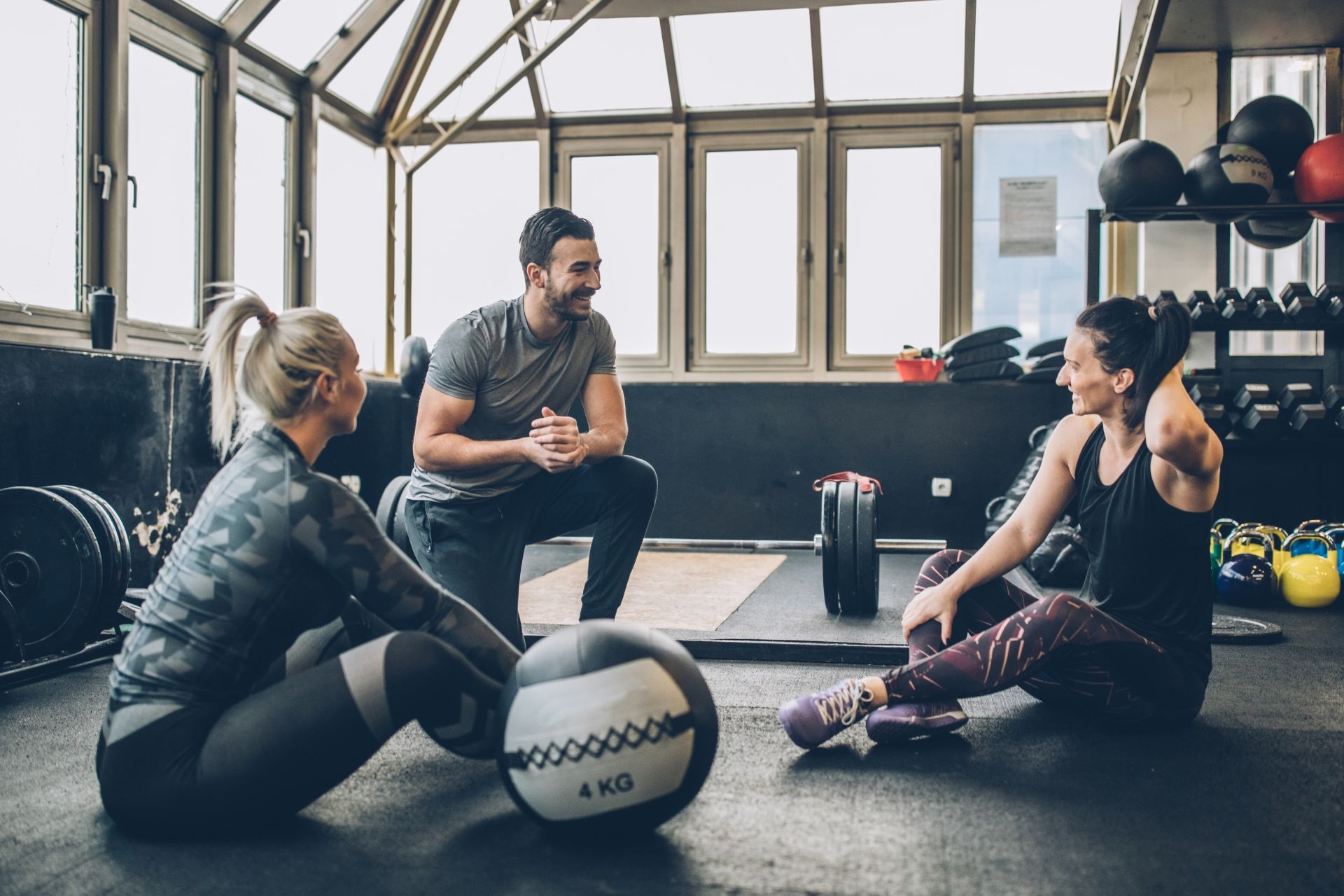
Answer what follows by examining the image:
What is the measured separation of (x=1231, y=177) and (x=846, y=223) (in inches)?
86.5

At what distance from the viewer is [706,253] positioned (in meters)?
6.42

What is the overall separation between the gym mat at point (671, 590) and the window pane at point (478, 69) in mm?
2906

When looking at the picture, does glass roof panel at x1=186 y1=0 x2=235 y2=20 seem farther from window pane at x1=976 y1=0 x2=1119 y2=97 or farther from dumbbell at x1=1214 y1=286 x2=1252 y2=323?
dumbbell at x1=1214 y1=286 x2=1252 y2=323

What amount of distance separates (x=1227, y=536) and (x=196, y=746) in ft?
13.3

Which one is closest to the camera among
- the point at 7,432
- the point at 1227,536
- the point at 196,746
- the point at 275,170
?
the point at 196,746

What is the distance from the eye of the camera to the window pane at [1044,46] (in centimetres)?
589

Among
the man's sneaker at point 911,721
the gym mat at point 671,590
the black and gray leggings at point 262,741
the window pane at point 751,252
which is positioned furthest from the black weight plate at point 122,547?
the window pane at point 751,252

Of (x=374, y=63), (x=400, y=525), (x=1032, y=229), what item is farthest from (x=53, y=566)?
(x=1032, y=229)

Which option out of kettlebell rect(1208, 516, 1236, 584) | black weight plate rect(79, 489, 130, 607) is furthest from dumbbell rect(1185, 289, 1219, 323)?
black weight plate rect(79, 489, 130, 607)

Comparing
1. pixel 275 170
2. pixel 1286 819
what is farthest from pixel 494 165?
pixel 1286 819

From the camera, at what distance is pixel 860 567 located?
3.41 m

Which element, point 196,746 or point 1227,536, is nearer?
point 196,746

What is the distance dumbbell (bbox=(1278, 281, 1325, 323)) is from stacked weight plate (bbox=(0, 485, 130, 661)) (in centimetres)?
460

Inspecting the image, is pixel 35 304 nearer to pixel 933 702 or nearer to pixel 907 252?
pixel 933 702
